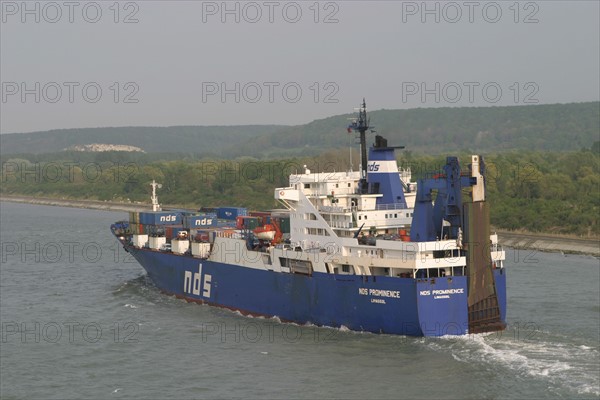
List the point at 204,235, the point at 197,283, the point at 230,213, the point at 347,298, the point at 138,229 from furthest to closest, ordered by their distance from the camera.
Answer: the point at 230,213 → the point at 138,229 → the point at 204,235 → the point at 197,283 → the point at 347,298

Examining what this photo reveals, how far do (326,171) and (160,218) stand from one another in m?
14.2

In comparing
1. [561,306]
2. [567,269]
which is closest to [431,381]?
[561,306]

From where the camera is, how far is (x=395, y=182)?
135 feet

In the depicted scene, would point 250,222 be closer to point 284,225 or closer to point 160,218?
point 284,225

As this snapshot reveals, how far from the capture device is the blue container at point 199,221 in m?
51.5

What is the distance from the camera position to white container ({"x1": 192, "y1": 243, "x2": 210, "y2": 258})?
47031 mm

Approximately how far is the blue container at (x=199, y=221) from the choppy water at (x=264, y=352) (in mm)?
4388

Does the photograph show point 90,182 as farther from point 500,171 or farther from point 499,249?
point 499,249

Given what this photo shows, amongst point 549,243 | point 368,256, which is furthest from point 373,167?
point 549,243

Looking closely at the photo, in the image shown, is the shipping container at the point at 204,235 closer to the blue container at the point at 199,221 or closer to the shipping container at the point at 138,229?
the blue container at the point at 199,221

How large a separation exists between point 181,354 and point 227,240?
403 inches

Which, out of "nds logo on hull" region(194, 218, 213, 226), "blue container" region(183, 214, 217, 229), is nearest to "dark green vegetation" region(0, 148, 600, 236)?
"blue container" region(183, 214, 217, 229)

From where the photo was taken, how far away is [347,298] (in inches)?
1474

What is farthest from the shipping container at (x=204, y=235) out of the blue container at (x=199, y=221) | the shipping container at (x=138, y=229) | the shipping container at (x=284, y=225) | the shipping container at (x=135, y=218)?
the shipping container at (x=135, y=218)
